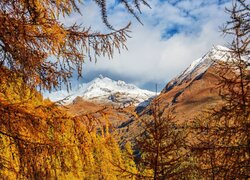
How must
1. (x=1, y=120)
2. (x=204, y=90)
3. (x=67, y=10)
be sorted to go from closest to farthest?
(x=1, y=120)
(x=67, y=10)
(x=204, y=90)

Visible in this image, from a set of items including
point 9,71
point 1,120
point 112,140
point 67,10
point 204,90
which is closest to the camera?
point 1,120

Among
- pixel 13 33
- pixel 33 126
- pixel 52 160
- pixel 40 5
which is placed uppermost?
pixel 40 5

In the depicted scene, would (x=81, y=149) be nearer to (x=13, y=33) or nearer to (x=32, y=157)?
(x=32, y=157)

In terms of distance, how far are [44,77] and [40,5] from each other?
3.32 feet

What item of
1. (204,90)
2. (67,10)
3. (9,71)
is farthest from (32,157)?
(204,90)

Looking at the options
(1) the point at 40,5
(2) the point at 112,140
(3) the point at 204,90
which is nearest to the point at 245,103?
(2) the point at 112,140

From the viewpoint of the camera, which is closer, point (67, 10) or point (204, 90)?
point (67, 10)

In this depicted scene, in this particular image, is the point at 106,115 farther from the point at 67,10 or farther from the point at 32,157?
the point at 67,10

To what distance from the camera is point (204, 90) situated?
609 feet

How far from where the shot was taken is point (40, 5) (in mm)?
3750

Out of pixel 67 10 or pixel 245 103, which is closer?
pixel 67 10

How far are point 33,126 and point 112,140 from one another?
985mm

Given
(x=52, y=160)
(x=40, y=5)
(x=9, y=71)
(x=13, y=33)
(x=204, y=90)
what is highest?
(x=204, y=90)

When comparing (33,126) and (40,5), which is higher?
(40,5)
